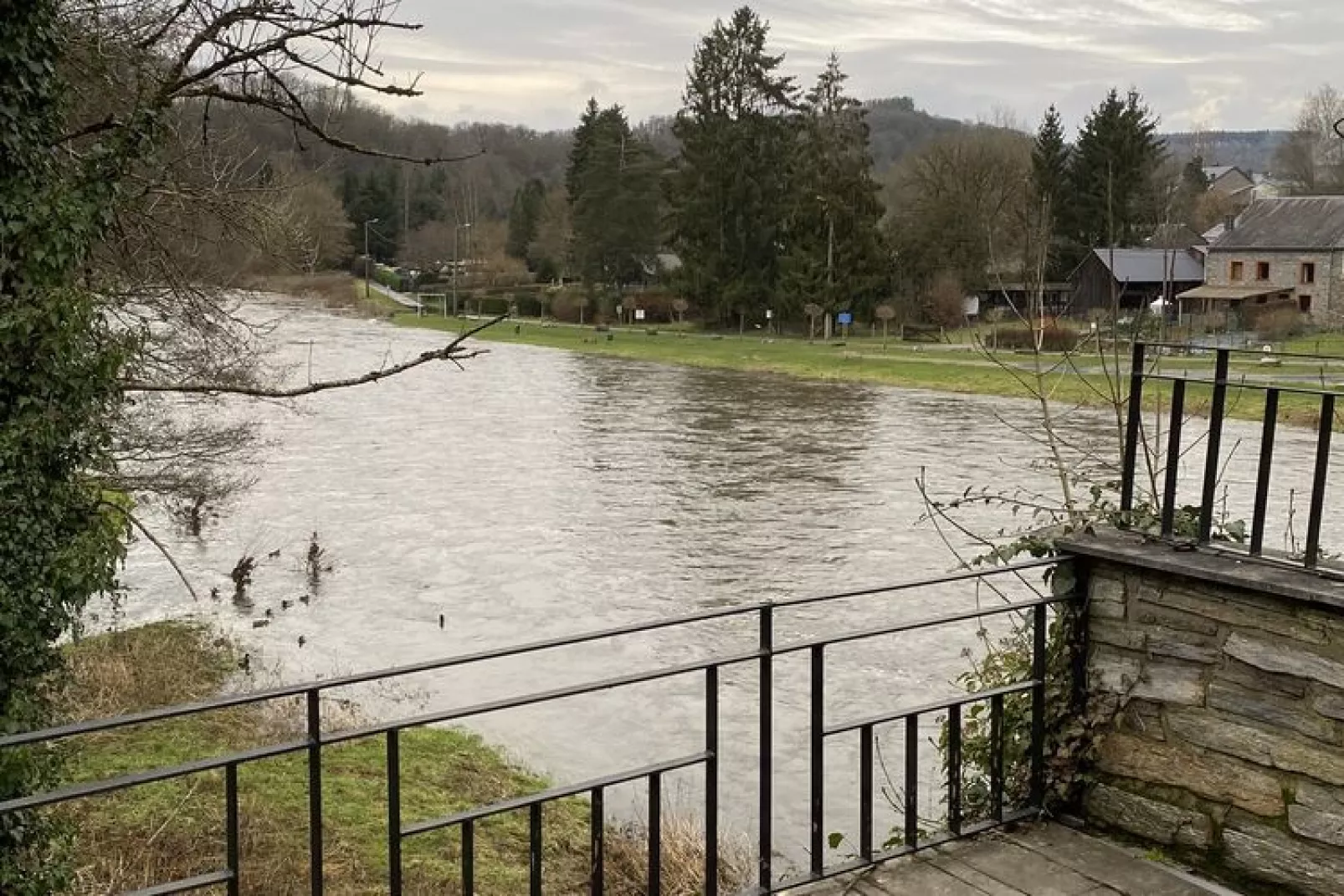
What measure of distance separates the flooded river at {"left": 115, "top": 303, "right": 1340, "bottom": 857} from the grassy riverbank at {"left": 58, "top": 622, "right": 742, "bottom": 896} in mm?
571

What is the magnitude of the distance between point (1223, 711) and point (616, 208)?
6085 centimetres

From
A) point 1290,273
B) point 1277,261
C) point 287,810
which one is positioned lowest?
point 287,810

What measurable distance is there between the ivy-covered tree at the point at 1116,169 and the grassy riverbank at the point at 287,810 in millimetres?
49952

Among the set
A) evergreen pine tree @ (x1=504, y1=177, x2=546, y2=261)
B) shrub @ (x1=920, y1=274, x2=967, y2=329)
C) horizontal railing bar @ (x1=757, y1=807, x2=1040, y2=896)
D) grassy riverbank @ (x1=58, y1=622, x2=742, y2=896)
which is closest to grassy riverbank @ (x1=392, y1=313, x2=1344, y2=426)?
shrub @ (x1=920, y1=274, x2=967, y2=329)

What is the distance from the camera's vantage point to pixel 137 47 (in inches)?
305

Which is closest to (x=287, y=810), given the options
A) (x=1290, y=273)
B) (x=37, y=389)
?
(x=37, y=389)

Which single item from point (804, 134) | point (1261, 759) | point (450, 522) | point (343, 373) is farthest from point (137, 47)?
point (804, 134)

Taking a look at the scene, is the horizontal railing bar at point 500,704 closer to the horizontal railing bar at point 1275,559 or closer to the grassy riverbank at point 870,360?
the horizontal railing bar at point 1275,559

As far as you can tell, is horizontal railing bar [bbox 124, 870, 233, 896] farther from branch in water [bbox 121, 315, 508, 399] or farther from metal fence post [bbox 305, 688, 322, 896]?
branch in water [bbox 121, 315, 508, 399]

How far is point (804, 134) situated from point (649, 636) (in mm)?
49137

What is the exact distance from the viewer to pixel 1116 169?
179 feet

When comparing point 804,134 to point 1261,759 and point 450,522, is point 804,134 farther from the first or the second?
point 1261,759

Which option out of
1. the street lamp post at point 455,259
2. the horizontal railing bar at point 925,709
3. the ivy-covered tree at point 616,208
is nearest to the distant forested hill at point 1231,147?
the horizontal railing bar at point 925,709

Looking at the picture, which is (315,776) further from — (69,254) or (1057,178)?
(1057,178)
